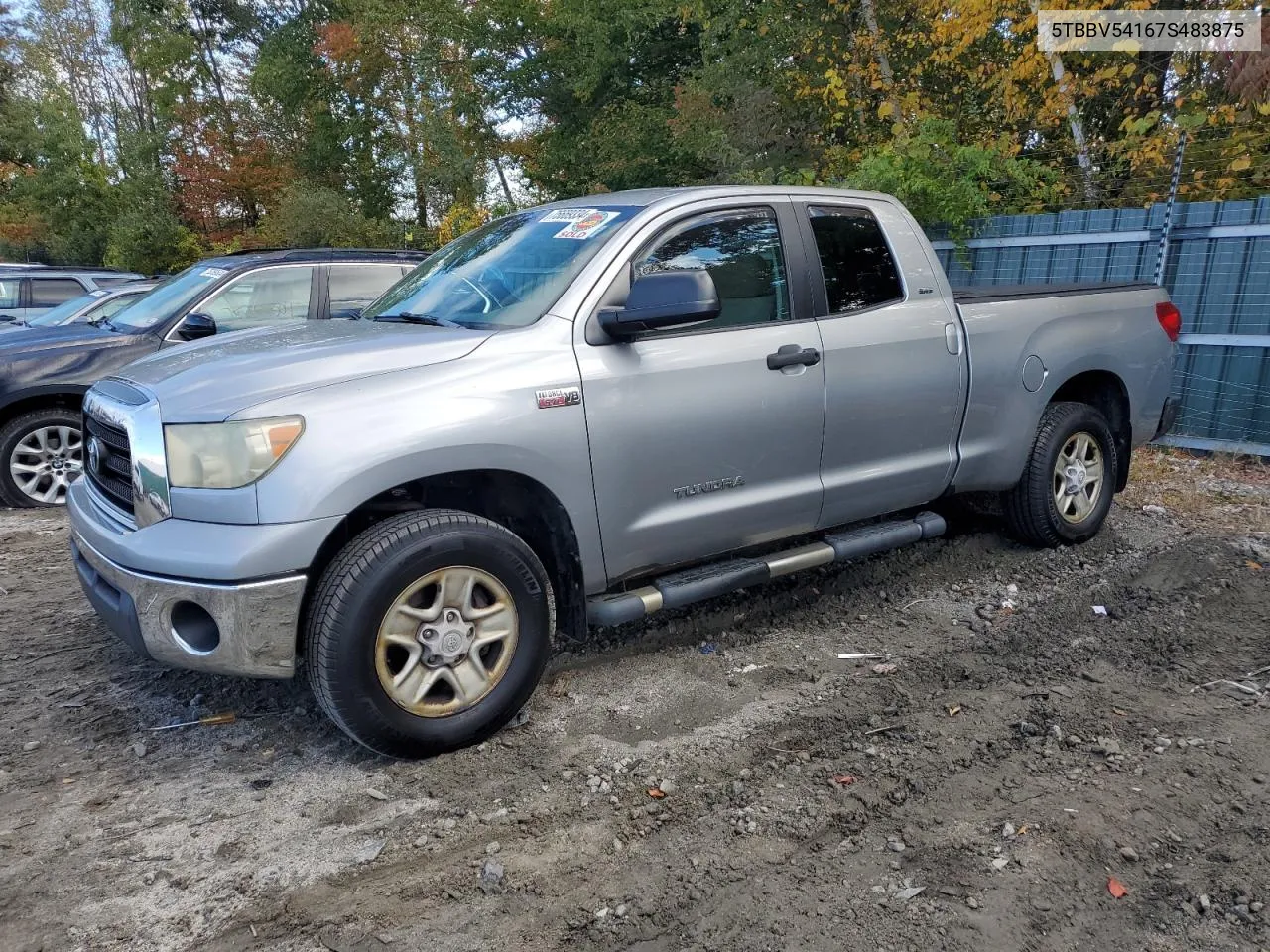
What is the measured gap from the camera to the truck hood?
3.04 metres

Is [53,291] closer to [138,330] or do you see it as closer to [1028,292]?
[138,330]

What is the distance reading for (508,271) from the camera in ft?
12.8

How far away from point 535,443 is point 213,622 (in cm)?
119

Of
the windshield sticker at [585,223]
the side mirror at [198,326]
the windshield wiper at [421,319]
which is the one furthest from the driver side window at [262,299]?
the windshield sticker at [585,223]

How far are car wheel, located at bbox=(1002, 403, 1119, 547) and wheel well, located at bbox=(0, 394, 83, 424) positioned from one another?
241 inches

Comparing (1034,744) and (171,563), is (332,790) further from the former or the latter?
(1034,744)

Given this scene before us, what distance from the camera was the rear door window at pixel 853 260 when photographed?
428cm

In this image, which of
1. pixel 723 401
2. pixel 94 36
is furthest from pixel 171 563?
pixel 94 36

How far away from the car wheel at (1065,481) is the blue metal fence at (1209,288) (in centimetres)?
296

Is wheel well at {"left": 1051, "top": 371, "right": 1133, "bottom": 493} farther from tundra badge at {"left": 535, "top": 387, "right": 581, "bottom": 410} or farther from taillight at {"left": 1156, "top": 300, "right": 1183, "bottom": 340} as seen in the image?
tundra badge at {"left": 535, "top": 387, "right": 581, "bottom": 410}

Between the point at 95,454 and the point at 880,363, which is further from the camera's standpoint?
the point at 880,363

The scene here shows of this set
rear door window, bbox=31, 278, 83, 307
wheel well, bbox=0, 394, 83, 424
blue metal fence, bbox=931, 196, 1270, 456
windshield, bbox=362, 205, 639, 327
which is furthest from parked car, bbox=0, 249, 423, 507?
blue metal fence, bbox=931, 196, 1270, 456

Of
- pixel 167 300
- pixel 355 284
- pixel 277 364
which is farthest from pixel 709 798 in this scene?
pixel 167 300

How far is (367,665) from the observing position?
3018 millimetres
